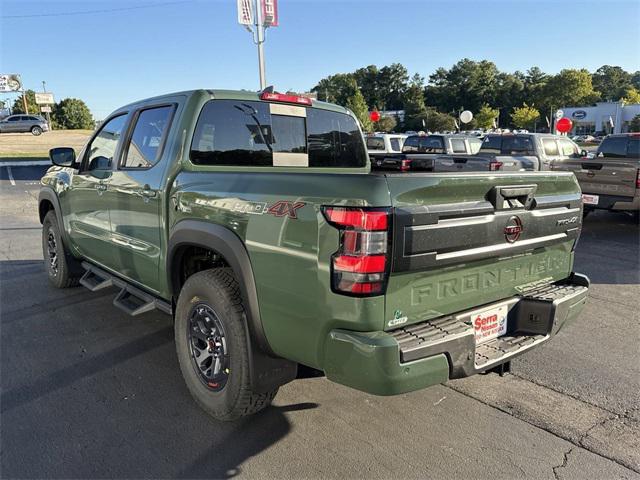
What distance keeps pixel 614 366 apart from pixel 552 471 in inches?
64.2

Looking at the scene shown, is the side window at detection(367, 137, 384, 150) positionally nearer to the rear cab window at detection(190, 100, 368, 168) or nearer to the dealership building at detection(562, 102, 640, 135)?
the rear cab window at detection(190, 100, 368, 168)

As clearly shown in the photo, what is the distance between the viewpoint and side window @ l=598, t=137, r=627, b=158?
1034cm

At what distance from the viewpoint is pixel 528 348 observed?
8.97 ft

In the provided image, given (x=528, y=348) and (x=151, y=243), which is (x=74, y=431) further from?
(x=528, y=348)

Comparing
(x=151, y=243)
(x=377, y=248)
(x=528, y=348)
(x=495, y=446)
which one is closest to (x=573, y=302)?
(x=528, y=348)

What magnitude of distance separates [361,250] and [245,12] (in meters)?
16.9

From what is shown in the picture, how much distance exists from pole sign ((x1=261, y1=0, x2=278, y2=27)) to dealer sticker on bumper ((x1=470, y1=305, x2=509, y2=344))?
16.5m

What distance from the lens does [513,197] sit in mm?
2631

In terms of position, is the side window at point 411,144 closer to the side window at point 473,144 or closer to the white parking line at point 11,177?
the side window at point 473,144

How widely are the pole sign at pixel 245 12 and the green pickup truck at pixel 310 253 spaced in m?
14.2

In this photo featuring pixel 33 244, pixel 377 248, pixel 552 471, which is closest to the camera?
pixel 377 248

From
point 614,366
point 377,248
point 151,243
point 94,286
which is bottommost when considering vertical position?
point 614,366

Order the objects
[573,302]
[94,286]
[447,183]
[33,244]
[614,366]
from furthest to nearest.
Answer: [33,244] → [94,286] → [614,366] → [573,302] → [447,183]

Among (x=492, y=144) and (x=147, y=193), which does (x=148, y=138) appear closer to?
(x=147, y=193)
